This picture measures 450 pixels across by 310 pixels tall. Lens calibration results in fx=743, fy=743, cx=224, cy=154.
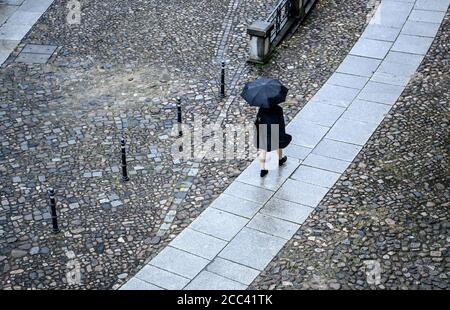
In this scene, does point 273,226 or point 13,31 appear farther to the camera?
point 13,31

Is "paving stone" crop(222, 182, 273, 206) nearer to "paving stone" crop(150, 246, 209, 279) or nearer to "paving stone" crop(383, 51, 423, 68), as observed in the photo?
"paving stone" crop(150, 246, 209, 279)

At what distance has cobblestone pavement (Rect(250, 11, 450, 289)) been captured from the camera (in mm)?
11344

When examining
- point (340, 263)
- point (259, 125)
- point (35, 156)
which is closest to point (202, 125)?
point (259, 125)

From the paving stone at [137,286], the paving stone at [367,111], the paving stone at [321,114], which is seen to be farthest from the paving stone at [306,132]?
the paving stone at [137,286]

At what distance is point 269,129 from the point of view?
522 inches

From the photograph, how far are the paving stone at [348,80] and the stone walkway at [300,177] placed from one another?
22 millimetres

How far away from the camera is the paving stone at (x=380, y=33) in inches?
711

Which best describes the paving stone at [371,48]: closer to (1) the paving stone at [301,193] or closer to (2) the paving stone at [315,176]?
(2) the paving stone at [315,176]

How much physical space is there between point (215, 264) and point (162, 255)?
2.92 feet

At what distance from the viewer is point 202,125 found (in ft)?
49.4

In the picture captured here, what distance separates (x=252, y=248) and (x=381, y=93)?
564cm

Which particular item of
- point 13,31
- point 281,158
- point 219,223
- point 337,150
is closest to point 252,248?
point 219,223

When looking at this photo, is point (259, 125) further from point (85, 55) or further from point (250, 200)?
point (85, 55)

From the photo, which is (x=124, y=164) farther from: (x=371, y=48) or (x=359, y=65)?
(x=371, y=48)
